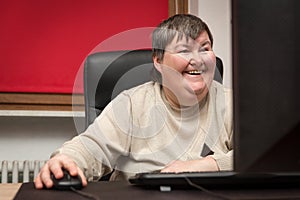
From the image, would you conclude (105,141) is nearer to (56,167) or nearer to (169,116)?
(169,116)

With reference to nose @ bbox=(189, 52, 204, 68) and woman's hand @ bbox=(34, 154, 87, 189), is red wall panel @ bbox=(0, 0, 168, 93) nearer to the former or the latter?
nose @ bbox=(189, 52, 204, 68)

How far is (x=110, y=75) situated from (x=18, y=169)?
111 centimetres

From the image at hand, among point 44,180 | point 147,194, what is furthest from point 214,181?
point 44,180

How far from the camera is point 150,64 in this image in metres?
1.66

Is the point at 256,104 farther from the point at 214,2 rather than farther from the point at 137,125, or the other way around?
the point at 214,2

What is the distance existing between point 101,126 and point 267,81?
0.85 m

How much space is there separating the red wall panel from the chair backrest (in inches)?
32.1

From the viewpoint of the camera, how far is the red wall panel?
2.52 meters

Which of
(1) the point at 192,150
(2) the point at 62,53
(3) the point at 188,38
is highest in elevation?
(3) the point at 188,38

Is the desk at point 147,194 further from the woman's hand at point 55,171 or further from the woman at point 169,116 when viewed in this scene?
the woman at point 169,116

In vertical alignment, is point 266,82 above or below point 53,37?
above

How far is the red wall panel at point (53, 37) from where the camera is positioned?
252 cm

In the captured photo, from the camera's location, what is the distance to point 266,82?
1.89 feet

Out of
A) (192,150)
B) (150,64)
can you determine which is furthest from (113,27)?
(192,150)
